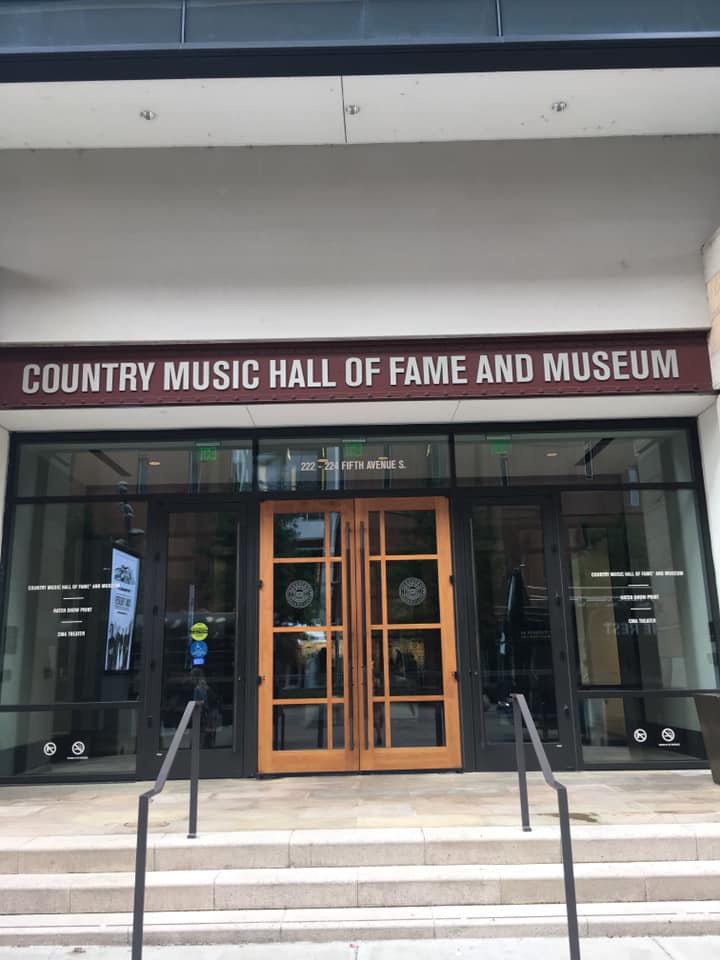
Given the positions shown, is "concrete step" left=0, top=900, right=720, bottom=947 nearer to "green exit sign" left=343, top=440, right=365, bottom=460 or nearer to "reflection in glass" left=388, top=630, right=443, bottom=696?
"reflection in glass" left=388, top=630, right=443, bottom=696

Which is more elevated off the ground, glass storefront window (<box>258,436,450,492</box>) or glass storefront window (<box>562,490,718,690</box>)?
glass storefront window (<box>258,436,450,492</box>)

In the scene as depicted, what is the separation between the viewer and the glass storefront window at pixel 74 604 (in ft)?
Answer: 24.9

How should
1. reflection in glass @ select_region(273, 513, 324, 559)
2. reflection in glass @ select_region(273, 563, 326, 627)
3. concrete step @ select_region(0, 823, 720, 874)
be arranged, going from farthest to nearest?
reflection in glass @ select_region(273, 513, 324, 559) < reflection in glass @ select_region(273, 563, 326, 627) < concrete step @ select_region(0, 823, 720, 874)

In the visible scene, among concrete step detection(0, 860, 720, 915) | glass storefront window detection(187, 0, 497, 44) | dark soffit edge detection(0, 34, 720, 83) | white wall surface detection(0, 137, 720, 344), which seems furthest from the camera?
white wall surface detection(0, 137, 720, 344)

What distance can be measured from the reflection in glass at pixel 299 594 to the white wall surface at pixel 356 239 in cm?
238

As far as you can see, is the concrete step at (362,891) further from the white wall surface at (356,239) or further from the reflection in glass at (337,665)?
the white wall surface at (356,239)

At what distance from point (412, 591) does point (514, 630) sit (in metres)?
1.11

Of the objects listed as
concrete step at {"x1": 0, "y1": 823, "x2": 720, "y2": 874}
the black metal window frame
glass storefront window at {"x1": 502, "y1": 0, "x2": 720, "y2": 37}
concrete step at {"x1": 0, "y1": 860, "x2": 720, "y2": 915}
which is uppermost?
glass storefront window at {"x1": 502, "y1": 0, "x2": 720, "y2": 37}

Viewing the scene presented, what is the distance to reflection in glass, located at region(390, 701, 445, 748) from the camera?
751 centimetres

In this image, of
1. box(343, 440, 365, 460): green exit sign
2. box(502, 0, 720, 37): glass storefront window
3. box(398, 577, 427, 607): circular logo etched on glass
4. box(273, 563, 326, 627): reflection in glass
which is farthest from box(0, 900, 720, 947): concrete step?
box(502, 0, 720, 37): glass storefront window

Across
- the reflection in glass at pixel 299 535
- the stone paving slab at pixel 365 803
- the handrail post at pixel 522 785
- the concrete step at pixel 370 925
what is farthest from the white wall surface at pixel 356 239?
the concrete step at pixel 370 925

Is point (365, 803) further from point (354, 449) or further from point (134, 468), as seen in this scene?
point (134, 468)

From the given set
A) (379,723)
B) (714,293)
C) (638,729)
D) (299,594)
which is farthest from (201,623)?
(714,293)

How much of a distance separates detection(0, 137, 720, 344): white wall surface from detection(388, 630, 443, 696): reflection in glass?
9.94 ft
